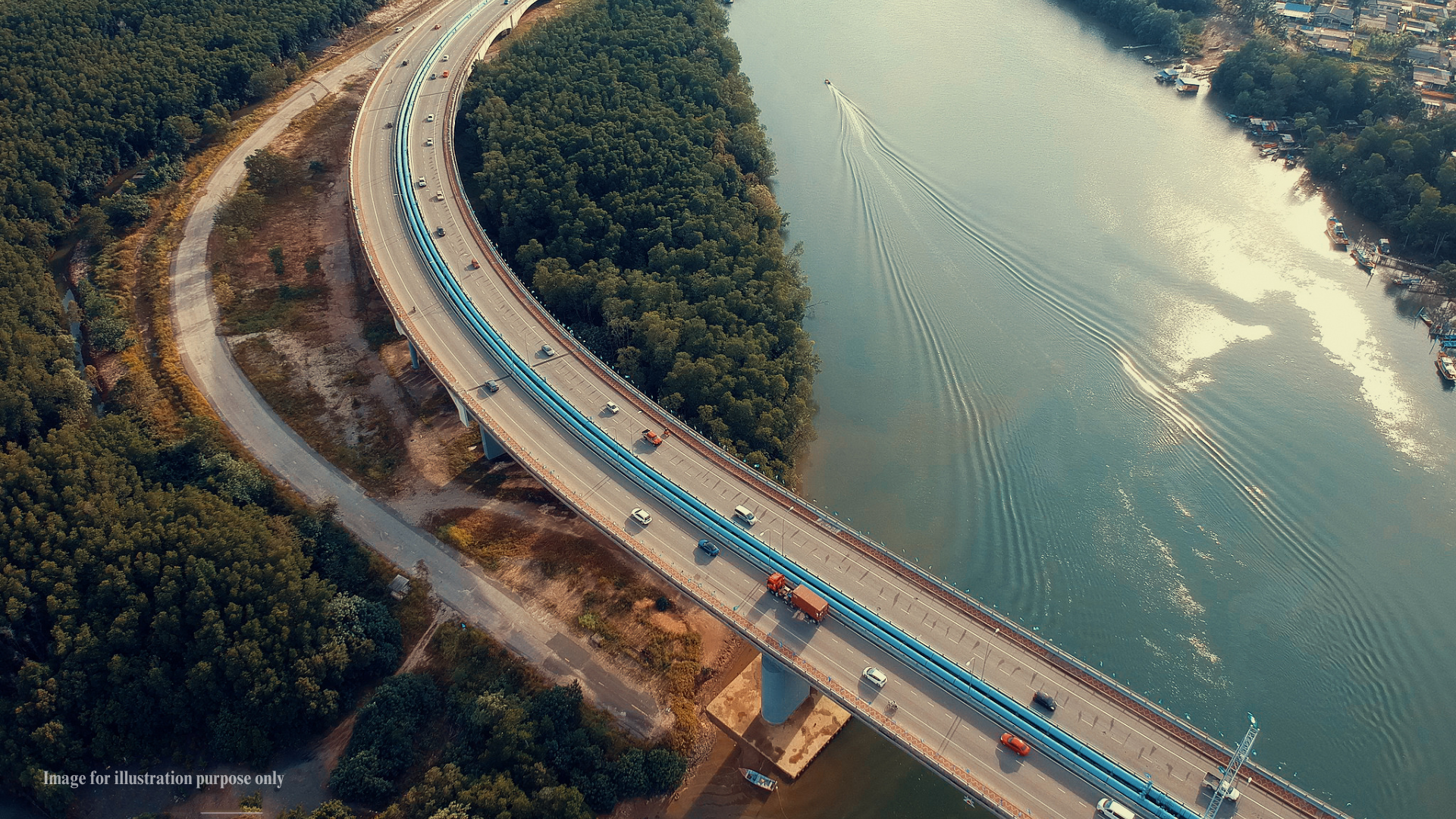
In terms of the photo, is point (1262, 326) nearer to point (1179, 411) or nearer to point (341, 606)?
point (1179, 411)

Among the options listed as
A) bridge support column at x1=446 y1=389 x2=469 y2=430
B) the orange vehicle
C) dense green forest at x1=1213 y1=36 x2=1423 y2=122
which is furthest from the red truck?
dense green forest at x1=1213 y1=36 x2=1423 y2=122

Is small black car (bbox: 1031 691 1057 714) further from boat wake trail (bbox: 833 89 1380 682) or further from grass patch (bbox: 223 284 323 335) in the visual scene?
grass patch (bbox: 223 284 323 335)

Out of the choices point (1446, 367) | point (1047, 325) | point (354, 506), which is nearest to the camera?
point (354, 506)

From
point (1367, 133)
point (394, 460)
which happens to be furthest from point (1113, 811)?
point (1367, 133)

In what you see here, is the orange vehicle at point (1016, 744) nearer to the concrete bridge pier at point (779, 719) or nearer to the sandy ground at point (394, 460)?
the concrete bridge pier at point (779, 719)

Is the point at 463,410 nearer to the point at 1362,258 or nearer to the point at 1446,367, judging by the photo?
the point at 1446,367

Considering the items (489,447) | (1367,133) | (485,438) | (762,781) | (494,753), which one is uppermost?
(1367,133)

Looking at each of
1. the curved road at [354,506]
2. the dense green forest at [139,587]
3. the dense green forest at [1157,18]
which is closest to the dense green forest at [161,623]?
the dense green forest at [139,587]
